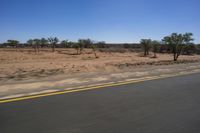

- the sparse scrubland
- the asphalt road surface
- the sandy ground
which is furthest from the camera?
the sparse scrubland

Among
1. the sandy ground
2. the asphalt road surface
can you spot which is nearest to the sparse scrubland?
the sandy ground

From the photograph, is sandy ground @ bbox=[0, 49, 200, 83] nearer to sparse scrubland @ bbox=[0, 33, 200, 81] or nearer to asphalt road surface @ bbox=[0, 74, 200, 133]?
sparse scrubland @ bbox=[0, 33, 200, 81]

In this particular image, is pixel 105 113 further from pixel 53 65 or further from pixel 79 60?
pixel 79 60

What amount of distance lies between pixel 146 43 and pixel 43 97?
52.1 meters

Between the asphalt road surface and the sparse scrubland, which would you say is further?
the sparse scrubland

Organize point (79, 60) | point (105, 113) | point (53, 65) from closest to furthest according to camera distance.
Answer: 1. point (105, 113)
2. point (53, 65)
3. point (79, 60)

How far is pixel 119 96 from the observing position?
21.4ft

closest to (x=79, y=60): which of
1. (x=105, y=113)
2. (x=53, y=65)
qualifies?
(x=53, y=65)

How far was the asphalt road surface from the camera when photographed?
402 cm

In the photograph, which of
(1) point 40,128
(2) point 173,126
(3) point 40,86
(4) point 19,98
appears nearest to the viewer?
(1) point 40,128

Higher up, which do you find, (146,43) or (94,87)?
(146,43)

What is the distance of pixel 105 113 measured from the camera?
16.1 feet

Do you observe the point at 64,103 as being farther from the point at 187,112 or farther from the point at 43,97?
the point at 187,112

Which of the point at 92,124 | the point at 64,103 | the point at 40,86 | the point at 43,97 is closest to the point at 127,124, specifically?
the point at 92,124
